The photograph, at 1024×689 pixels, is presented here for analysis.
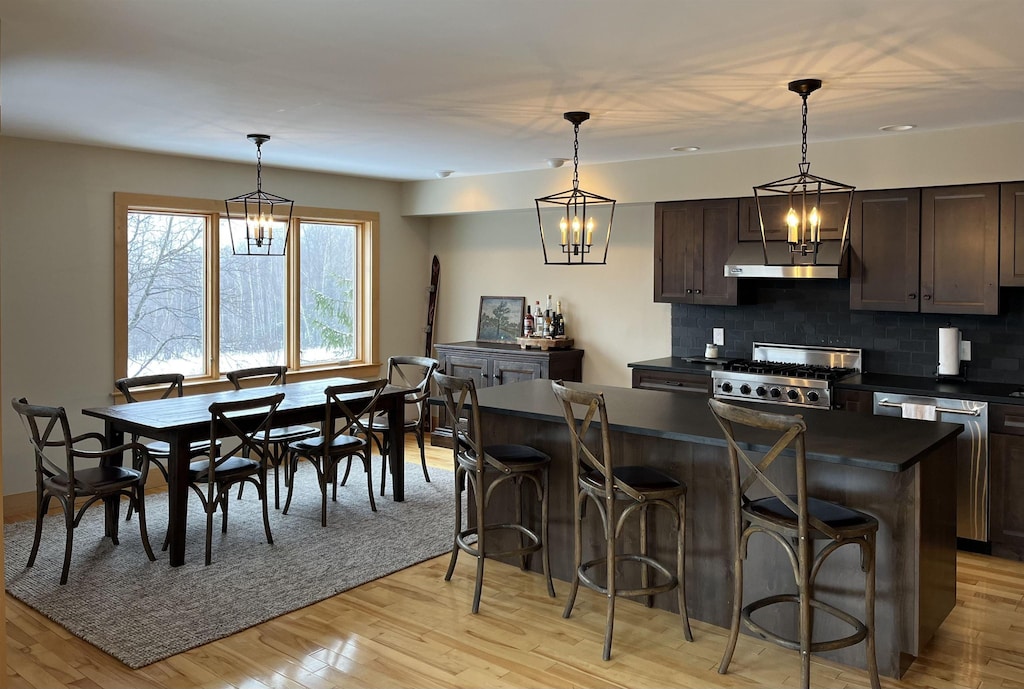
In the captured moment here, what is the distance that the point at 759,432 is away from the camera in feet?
11.2

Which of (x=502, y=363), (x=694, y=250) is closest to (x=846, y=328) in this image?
(x=694, y=250)

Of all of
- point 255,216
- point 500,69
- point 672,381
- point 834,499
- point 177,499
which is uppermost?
point 500,69

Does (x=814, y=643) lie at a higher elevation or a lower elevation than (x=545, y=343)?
lower

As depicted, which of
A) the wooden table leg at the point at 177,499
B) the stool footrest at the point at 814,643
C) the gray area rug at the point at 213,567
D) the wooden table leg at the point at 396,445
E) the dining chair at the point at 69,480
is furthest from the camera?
the wooden table leg at the point at 396,445

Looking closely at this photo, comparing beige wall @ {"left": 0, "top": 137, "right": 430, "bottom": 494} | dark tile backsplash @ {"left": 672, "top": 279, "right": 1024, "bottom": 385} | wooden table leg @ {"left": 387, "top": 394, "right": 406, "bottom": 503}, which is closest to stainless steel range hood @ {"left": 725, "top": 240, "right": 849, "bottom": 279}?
dark tile backsplash @ {"left": 672, "top": 279, "right": 1024, "bottom": 385}

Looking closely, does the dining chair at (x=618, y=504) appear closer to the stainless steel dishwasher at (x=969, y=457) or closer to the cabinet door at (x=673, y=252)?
the stainless steel dishwasher at (x=969, y=457)

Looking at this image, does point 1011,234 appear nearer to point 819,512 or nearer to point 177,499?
point 819,512

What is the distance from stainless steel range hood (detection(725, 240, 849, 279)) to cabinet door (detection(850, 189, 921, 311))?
0.39 feet

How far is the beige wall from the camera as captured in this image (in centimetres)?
550

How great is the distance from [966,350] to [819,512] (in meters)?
2.83

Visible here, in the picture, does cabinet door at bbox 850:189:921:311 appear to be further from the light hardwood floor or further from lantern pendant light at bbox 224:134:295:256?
lantern pendant light at bbox 224:134:295:256

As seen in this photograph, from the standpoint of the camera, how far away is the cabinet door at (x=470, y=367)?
7.36 meters

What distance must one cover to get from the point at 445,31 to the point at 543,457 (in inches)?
79.5

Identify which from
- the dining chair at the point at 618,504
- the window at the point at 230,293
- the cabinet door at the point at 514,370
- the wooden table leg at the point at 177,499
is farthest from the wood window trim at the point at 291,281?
the dining chair at the point at 618,504
